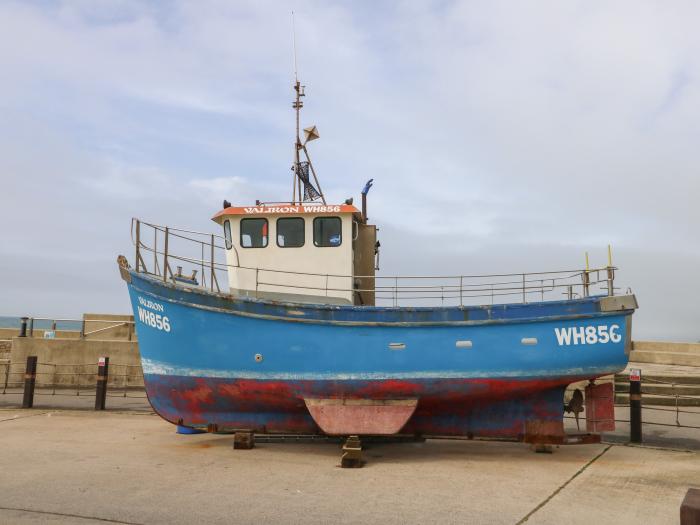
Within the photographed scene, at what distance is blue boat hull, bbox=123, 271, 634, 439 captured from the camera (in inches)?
326

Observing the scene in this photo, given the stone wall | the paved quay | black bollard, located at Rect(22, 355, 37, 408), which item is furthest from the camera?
the stone wall

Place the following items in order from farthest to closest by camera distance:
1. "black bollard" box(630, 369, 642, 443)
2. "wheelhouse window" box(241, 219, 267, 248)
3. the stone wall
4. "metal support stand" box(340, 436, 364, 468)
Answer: the stone wall
"wheelhouse window" box(241, 219, 267, 248)
"black bollard" box(630, 369, 642, 443)
"metal support stand" box(340, 436, 364, 468)

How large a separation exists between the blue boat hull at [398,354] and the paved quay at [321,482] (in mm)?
793

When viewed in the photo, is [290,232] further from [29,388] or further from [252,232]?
[29,388]

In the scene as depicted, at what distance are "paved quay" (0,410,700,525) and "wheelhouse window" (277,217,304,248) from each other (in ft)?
10.8

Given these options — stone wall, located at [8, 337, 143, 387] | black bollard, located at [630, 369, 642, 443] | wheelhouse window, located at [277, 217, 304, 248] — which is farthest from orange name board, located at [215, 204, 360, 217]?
stone wall, located at [8, 337, 143, 387]

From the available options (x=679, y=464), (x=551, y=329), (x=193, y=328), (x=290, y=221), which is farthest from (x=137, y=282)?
(x=679, y=464)

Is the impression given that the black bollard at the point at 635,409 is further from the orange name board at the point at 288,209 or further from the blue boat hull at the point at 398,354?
the orange name board at the point at 288,209

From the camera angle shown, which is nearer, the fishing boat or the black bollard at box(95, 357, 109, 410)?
the fishing boat

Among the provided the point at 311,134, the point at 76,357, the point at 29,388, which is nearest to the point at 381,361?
the point at 311,134

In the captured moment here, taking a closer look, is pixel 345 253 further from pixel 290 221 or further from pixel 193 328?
pixel 193 328

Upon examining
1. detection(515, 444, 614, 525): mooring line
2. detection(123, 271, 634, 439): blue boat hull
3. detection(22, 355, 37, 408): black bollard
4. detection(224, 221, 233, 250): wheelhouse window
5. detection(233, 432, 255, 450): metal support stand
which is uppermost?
detection(224, 221, 233, 250): wheelhouse window

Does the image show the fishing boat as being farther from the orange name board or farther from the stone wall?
the stone wall

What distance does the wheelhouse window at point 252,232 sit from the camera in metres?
9.88
